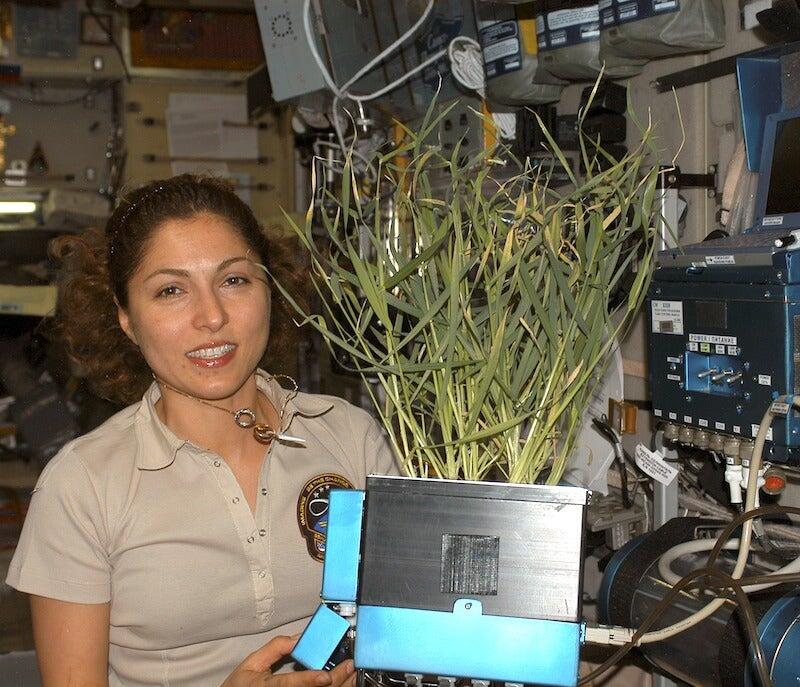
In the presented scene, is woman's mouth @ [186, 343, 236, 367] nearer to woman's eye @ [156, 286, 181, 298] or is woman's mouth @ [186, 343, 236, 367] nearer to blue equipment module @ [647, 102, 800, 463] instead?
woman's eye @ [156, 286, 181, 298]

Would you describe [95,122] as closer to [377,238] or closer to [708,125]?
[708,125]

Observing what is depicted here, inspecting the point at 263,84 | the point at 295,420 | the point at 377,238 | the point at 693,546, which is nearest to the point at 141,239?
the point at 295,420

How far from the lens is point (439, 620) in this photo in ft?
3.37

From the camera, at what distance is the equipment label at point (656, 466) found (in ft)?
5.43

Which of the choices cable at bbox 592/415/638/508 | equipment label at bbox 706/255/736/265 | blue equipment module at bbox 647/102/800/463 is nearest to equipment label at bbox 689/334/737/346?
blue equipment module at bbox 647/102/800/463

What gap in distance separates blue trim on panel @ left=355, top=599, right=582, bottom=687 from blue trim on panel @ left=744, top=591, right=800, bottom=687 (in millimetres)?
285

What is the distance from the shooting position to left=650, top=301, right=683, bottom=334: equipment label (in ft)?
5.02

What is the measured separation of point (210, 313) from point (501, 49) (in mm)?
1061

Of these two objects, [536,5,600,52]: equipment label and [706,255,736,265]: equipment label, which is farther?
[536,5,600,52]: equipment label

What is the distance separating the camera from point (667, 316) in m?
1.55

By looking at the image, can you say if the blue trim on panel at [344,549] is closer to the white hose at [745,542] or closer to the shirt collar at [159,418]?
the white hose at [745,542]

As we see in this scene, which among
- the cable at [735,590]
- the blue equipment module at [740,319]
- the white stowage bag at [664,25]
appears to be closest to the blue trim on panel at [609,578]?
the blue equipment module at [740,319]

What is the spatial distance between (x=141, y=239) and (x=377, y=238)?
497 mm

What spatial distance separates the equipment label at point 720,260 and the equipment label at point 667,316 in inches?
4.5
